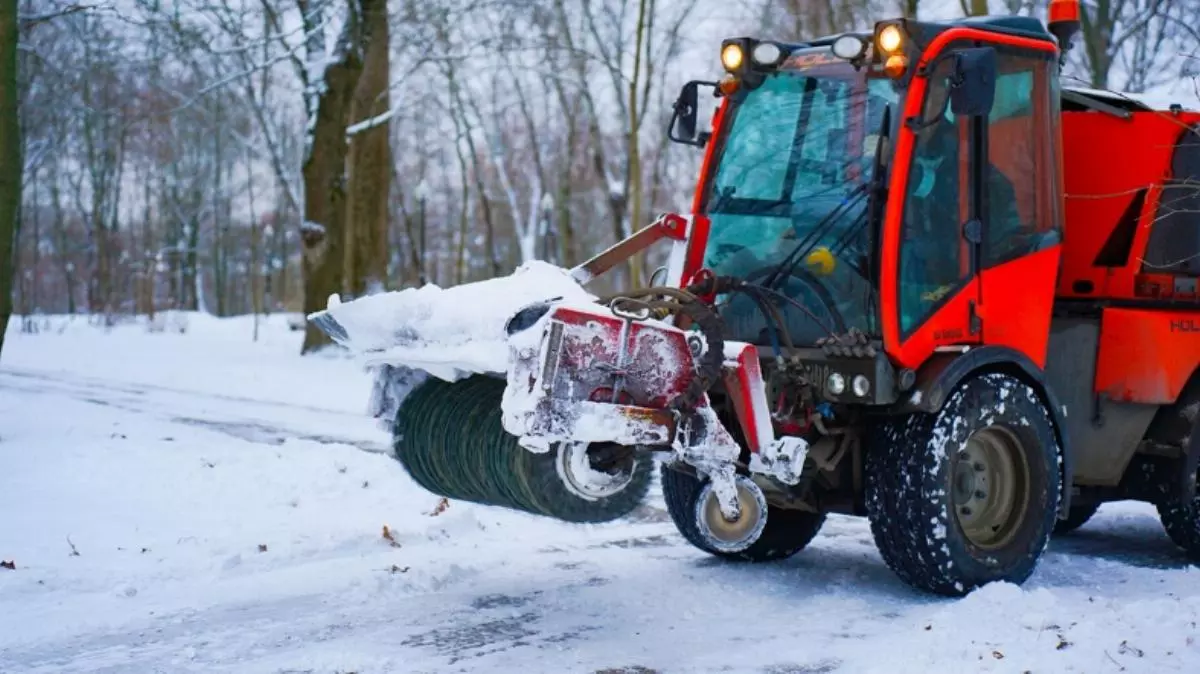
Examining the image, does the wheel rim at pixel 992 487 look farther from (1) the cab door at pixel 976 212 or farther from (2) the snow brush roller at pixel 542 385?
(2) the snow brush roller at pixel 542 385

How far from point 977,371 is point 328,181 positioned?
648 inches

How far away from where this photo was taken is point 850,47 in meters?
5.70

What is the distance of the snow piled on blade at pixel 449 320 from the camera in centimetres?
512

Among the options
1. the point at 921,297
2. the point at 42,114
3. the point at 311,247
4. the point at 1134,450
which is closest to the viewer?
the point at 921,297

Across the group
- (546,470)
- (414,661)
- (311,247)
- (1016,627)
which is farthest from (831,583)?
(311,247)

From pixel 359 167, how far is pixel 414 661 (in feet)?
63.5

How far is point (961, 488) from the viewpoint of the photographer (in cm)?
586

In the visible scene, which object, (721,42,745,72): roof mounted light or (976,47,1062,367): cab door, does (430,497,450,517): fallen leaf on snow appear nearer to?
(721,42,745,72): roof mounted light

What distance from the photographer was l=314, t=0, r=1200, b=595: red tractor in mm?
5242

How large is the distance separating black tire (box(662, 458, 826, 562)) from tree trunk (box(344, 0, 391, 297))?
16163 mm

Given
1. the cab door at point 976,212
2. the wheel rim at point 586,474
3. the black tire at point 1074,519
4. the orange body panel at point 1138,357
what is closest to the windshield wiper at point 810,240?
the cab door at point 976,212

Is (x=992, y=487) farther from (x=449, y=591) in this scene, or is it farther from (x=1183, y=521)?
(x=449, y=591)

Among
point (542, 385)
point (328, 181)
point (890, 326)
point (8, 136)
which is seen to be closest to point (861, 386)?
point (890, 326)

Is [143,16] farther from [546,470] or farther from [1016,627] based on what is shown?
[1016,627]
